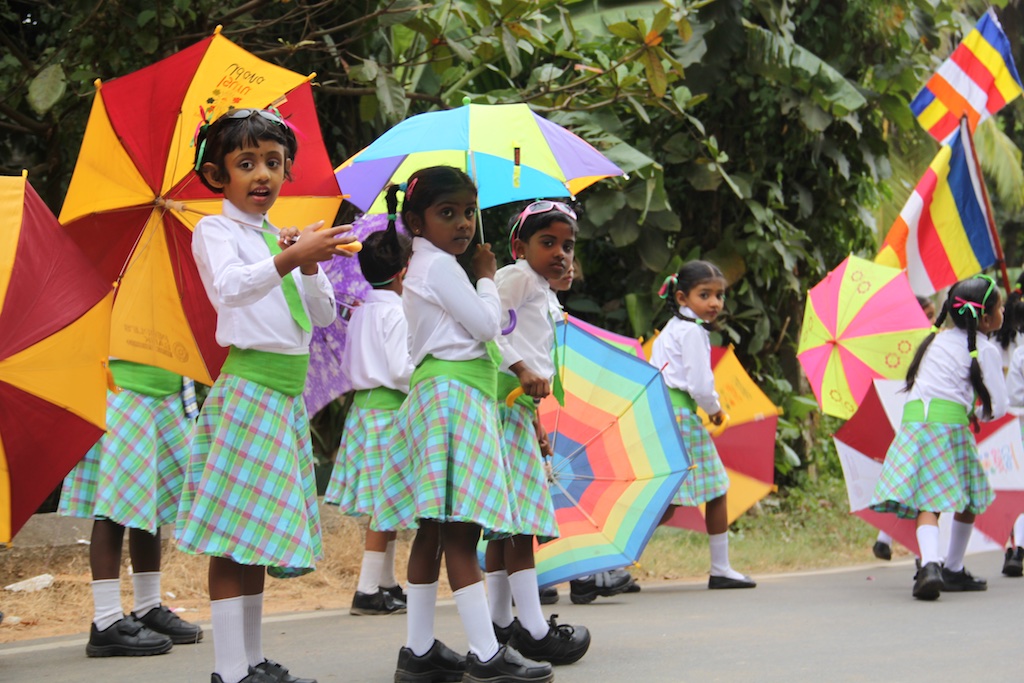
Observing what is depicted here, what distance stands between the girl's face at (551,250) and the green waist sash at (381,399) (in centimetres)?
157

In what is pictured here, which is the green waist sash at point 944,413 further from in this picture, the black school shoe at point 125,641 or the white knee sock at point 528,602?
the black school shoe at point 125,641

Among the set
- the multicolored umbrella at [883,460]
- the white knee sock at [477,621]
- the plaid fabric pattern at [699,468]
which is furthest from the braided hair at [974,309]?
the white knee sock at [477,621]

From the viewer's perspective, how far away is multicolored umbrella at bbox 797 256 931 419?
8047mm

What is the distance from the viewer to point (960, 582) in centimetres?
712

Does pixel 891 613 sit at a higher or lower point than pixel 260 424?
lower

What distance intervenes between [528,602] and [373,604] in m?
1.81

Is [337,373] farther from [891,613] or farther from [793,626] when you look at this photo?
[891,613]

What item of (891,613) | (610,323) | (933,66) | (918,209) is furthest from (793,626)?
(933,66)

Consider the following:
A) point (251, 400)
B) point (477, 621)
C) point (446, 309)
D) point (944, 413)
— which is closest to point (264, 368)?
point (251, 400)

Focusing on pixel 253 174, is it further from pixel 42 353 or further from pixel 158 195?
pixel 42 353

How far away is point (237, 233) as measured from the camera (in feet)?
13.4

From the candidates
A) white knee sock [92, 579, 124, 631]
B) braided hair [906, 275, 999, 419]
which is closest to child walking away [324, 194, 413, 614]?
white knee sock [92, 579, 124, 631]

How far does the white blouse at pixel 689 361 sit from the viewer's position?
23.7 feet

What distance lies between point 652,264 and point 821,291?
1.89m
